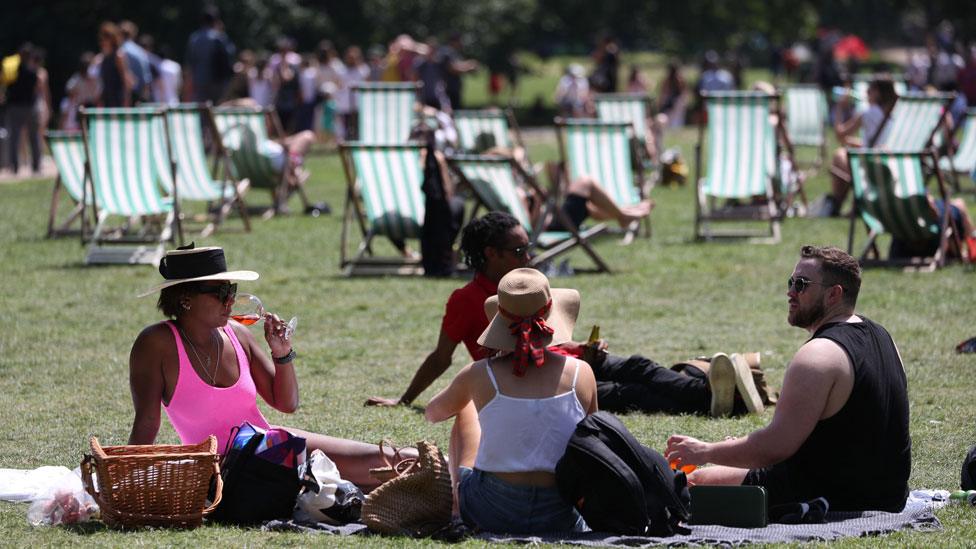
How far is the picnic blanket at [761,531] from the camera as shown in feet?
15.3

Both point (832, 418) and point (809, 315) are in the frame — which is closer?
point (832, 418)

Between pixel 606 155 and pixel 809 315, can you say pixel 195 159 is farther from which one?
pixel 809 315

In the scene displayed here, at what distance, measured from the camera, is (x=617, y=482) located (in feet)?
15.2

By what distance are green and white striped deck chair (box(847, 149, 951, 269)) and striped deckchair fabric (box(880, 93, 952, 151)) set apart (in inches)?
104

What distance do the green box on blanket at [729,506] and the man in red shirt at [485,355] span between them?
121 centimetres

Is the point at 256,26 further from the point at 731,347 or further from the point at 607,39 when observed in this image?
the point at 731,347

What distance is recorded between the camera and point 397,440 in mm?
6367

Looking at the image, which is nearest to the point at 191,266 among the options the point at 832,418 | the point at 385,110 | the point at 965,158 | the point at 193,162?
the point at 832,418

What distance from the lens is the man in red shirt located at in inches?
249

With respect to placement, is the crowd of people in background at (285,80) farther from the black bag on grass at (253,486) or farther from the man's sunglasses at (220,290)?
the black bag on grass at (253,486)

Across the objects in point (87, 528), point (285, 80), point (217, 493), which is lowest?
point (87, 528)

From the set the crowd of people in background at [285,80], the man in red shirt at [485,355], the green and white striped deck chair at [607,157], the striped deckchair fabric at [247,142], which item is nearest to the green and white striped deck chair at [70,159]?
the striped deckchair fabric at [247,142]

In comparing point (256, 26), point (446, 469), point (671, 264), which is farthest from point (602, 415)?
point (256, 26)

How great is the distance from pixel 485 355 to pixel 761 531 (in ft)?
5.63
